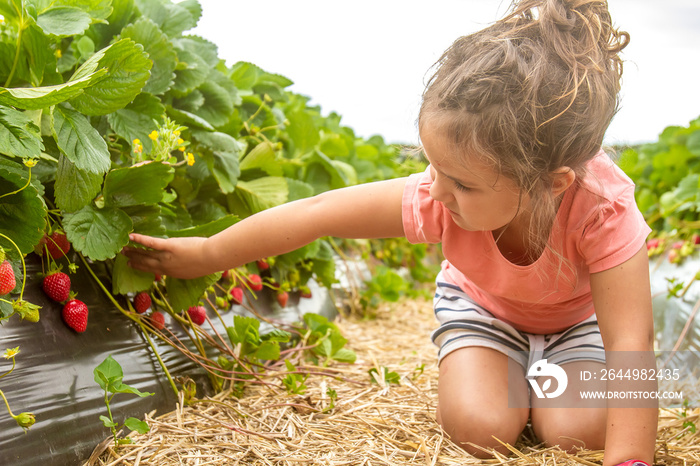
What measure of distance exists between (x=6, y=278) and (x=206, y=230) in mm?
428

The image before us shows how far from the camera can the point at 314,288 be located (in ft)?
6.94

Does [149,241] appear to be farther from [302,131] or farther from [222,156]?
[302,131]

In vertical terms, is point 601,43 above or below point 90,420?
above

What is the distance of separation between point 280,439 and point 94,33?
0.93 meters

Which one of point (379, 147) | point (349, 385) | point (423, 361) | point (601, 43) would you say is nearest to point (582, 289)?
point (601, 43)

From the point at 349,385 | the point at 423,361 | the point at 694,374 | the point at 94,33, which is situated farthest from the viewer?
the point at 423,361

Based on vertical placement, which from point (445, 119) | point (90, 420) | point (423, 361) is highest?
point (445, 119)

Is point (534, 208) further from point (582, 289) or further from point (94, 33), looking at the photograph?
point (94, 33)

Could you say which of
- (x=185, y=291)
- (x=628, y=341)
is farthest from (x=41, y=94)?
(x=628, y=341)

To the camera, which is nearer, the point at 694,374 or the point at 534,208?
the point at 534,208

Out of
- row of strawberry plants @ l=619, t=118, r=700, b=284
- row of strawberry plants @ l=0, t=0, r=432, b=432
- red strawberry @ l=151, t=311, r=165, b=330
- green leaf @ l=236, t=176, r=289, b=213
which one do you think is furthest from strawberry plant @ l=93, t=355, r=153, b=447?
row of strawberry plants @ l=619, t=118, r=700, b=284

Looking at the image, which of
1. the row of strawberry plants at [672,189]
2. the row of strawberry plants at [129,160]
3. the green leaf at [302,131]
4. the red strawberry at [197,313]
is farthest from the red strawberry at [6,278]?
the row of strawberry plants at [672,189]

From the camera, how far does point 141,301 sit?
1.21 m

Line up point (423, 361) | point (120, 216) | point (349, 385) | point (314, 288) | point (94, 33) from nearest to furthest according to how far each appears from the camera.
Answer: point (120, 216) → point (94, 33) → point (349, 385) → point (423, 361) → point (314, 288)
